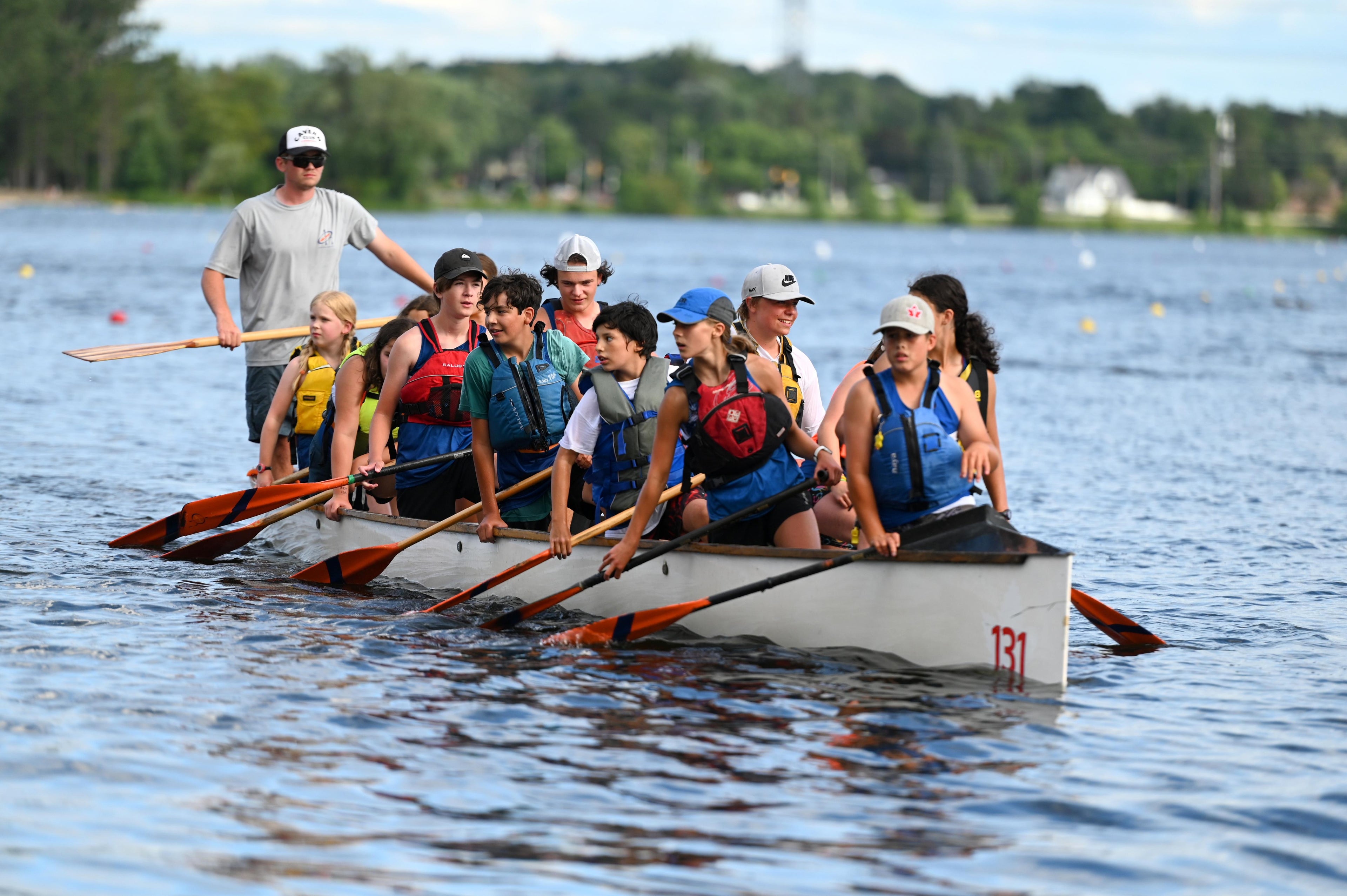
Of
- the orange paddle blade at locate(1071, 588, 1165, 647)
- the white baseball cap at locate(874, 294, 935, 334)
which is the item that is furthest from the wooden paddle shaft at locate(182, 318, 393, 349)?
the orange paddle blade at locate(1071, 588, 1165, 647)

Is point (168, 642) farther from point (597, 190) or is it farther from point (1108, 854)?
point (597, 190)

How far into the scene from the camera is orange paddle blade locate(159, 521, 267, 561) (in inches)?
384

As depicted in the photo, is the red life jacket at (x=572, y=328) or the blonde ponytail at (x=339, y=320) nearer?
the red life jacket at (x=572, y=328)

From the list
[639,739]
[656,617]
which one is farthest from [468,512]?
[639,739]

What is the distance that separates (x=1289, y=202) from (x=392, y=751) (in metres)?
160

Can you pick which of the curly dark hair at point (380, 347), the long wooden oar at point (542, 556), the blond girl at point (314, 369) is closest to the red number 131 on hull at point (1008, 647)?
the long wooden oar at point (542, 556)

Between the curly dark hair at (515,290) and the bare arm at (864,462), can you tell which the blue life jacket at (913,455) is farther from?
the curly dark hair at (515,290)

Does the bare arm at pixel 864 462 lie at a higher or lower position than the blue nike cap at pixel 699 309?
lower

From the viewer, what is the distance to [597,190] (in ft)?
536

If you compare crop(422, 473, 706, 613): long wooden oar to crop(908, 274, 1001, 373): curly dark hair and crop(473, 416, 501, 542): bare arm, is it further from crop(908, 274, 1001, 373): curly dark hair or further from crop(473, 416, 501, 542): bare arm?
crop(908, 274, 1001, 373): curly dark hair

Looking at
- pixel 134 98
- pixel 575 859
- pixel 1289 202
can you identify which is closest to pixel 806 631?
pixel 575 859

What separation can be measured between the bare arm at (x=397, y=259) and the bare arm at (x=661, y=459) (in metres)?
2.93

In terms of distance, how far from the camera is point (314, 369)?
9.38 m

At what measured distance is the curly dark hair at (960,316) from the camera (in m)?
7.12
